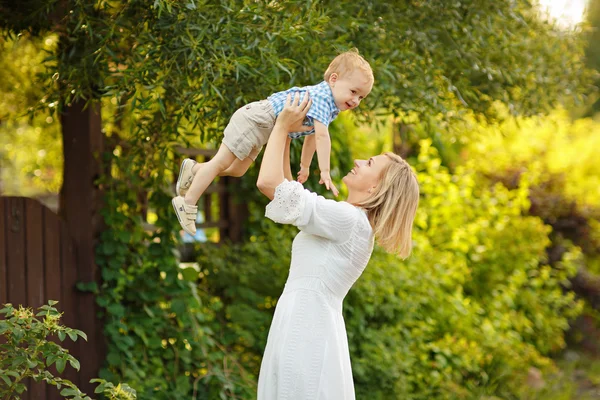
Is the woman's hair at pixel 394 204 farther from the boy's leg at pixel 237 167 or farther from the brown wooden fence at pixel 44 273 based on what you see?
the brown wooden fence at pixel 44 273

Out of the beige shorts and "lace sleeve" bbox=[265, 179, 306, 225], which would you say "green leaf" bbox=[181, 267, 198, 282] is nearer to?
the beige shorts

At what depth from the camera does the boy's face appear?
2.55 meters

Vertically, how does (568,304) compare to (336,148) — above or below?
below

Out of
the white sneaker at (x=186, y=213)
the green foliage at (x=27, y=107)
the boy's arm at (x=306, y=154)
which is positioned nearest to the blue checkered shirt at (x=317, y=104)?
the boy's arm at (x=306, y=154)

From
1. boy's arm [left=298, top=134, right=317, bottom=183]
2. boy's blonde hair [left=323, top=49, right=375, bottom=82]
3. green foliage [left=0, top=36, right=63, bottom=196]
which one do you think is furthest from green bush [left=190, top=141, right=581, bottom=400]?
boy's blonde hair [left=323, top=49, right=375, bottom=82]

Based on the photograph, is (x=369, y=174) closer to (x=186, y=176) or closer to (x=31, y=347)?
(x=186, y=176)

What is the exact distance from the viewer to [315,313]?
264 cm

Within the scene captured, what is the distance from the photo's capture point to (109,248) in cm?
418

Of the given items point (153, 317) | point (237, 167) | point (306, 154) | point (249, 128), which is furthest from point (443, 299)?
point (249, 128)

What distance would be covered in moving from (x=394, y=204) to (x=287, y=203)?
0.38 meters

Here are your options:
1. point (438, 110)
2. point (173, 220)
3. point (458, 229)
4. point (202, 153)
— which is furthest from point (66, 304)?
point (458, 229)

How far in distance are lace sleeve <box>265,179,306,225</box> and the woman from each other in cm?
8

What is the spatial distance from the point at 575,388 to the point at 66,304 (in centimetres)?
427

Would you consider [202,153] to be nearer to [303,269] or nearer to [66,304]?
[66,304]
